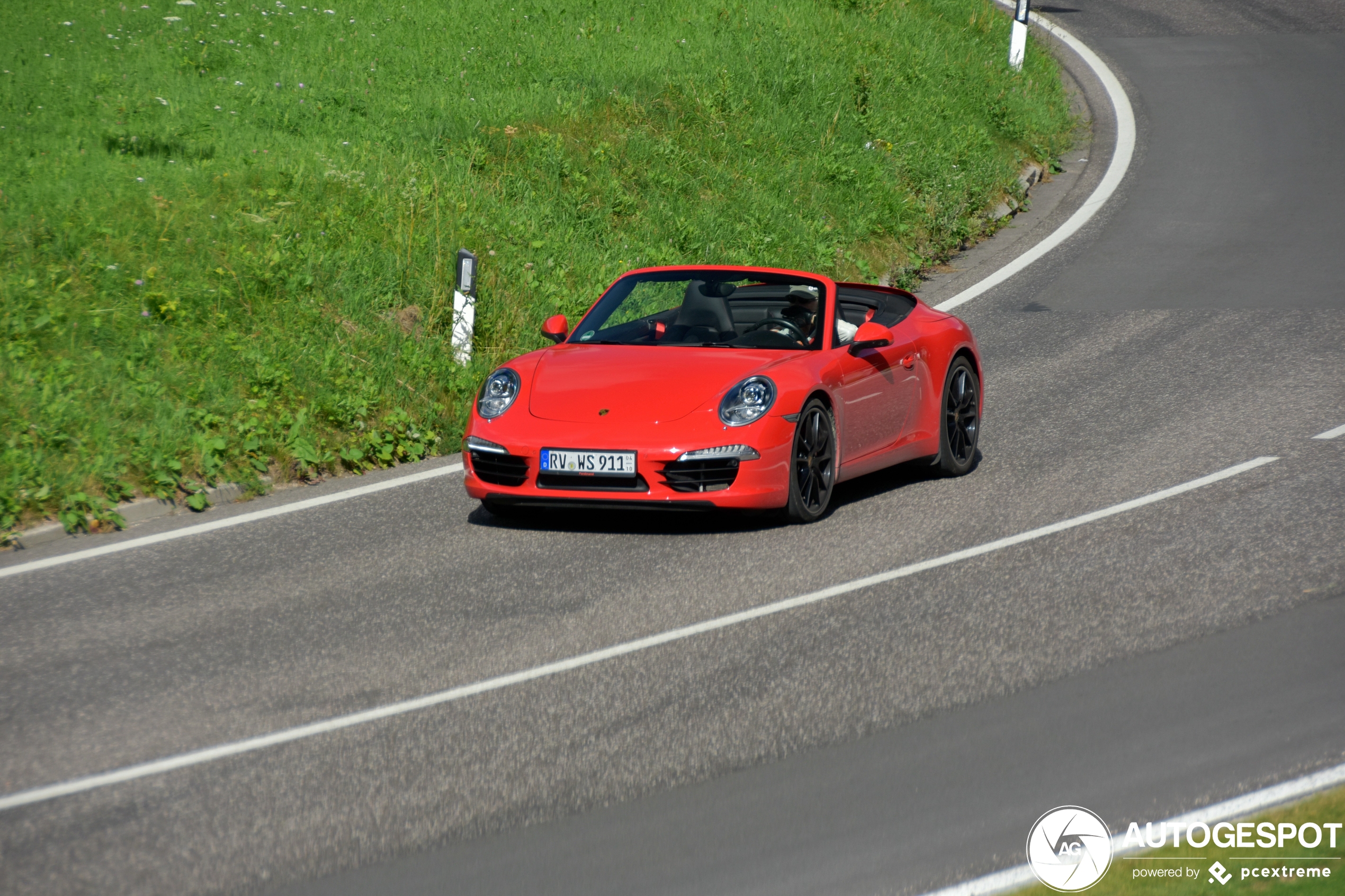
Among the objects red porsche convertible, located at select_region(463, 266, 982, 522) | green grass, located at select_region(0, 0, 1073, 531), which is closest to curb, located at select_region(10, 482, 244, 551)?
green grass, located at select_region(0, 0, 1073, 531)

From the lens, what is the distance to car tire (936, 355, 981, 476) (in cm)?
991

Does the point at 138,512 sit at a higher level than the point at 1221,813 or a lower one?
lower

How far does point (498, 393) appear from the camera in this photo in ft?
28.7

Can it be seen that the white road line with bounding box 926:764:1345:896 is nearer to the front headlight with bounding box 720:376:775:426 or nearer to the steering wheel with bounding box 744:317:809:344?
the front headlight with bounding box 720:376:775:426

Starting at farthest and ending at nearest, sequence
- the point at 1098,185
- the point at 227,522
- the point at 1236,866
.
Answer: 1. the point at 1098,185
2. the point at 227,522
3. the point at 1236,866

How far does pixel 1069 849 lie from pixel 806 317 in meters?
5.38

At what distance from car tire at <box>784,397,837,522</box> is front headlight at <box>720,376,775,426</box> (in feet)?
0.74

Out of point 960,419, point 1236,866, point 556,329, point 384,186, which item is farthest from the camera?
point 384,186

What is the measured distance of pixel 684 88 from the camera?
18.8 m

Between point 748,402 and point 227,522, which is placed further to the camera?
point 227,522

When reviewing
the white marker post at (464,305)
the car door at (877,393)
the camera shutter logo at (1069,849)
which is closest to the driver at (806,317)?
the car door at (877,393)

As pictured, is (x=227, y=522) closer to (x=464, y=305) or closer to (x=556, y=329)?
(x=556, y=329)

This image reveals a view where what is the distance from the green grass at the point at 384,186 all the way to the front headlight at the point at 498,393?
178cm

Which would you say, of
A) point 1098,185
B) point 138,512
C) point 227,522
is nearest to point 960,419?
point 227,522
